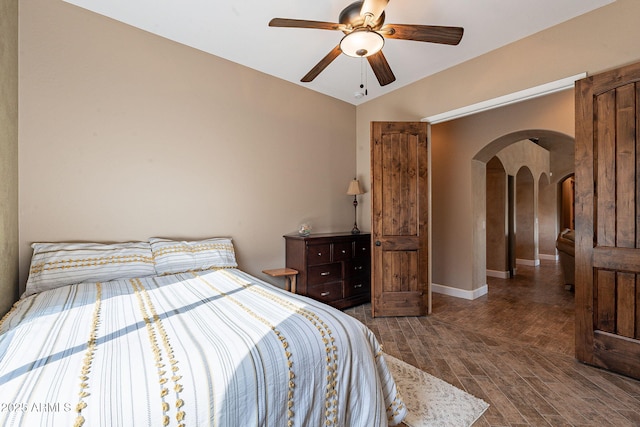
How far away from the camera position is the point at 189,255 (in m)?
2.63

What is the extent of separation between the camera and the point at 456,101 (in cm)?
332

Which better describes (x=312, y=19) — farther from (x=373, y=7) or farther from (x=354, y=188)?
(x=354, y=188)

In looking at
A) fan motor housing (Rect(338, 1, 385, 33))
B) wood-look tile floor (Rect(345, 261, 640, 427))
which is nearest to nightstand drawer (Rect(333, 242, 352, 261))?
wood-look tile floor (Rect(345, 261, 640, 427))

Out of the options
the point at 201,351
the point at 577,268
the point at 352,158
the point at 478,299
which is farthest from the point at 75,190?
the point at 478,299

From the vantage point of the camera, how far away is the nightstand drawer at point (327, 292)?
348cm

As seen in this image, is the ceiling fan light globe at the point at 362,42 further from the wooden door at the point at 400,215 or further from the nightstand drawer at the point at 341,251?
the nightstand drawer at the point at 341,251

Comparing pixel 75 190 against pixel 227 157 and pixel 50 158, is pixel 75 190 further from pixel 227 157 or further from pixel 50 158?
pixel 227 157

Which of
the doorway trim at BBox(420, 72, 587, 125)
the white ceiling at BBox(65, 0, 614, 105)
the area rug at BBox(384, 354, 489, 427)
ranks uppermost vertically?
the white ceiling at BBox(65, 0, 614, 105)

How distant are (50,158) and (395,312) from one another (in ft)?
12.0

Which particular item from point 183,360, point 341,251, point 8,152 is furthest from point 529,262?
point 8,152

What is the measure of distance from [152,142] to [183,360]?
94.8 inches

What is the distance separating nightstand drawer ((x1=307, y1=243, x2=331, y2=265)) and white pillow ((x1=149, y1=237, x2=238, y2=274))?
3.01ft

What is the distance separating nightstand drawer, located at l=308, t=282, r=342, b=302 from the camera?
3.48 meters

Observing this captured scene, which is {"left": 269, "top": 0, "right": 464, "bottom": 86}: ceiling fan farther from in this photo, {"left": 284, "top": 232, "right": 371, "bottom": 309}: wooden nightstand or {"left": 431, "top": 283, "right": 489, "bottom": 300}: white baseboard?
{"left": 431, "top": 283, "right": 489, "bottom": 300}: white baseboard
